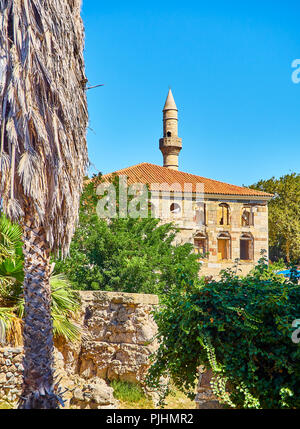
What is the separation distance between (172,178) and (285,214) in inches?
645

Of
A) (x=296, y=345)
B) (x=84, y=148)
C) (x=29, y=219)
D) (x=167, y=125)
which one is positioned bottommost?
(x=296, y=345)

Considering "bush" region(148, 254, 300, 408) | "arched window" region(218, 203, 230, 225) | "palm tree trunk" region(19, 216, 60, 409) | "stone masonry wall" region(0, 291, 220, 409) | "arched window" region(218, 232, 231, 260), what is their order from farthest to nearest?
1. "arched window" region(218, 232, 231, 260)
2. "arched window" region(218, 203, 230, 225)
3. "stone masonry wall" region(0, 291, 220, 409)
4. "palm tree trunk" region(19, 216, 60, 409)
5. "bush" region(148, 254, 300, 408)

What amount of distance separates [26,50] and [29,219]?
2114 mm

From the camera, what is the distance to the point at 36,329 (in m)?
5.92

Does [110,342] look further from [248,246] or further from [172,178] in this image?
[248,246]

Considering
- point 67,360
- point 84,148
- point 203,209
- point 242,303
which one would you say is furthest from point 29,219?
point 203,209

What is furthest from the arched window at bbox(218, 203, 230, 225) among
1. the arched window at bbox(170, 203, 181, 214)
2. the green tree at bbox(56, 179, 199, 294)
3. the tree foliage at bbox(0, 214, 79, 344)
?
the tree foliage at bbox(0, 214, 79, 344)

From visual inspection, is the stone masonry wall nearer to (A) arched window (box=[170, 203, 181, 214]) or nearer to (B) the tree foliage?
(B) the tree foliage

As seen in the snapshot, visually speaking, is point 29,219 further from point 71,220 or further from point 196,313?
point 196,313

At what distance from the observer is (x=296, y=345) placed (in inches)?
191

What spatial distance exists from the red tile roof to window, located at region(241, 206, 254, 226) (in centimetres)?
134

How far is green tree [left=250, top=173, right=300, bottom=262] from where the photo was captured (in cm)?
4369

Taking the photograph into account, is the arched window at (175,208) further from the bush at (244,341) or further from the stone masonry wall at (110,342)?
the bush at (244,341)

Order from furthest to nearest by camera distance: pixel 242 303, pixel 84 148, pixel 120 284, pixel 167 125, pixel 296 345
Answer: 1. pixel 167 125
2. pixel 120 284
3. pixel 84 148
4. pixel 242 303
5. pixel 296 345
